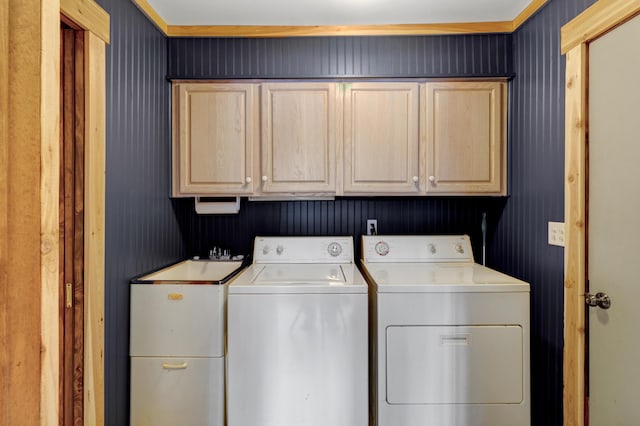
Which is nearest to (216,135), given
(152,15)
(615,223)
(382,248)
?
(152,15)

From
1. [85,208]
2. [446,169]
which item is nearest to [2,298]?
[85,208]

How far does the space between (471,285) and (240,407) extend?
1.27 meters

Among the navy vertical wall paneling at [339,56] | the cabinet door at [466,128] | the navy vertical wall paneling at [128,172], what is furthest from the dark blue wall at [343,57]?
the navy vertical wall paneling at [128,172]

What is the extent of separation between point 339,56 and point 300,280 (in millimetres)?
1406

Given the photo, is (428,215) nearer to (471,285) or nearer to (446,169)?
(446,169)

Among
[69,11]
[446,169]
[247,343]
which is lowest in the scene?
[247,343]

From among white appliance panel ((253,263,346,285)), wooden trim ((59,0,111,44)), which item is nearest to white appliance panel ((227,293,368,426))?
white appliance panel ((253,263,346,285))

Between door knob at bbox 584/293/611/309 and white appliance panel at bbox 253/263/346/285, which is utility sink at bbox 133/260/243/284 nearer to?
white appliance panel at bbox 253/263/346/285

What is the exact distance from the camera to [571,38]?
1.53 m

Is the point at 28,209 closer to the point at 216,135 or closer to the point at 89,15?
the point at 89,15

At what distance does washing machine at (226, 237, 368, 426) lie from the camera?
1671 mm

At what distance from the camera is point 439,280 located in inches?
69.2

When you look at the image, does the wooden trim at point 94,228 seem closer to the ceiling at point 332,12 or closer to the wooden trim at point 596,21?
the ceiling at point 332,12

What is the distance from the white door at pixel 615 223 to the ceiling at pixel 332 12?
77cm
